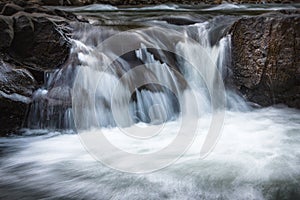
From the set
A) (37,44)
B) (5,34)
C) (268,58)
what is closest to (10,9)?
(5,34)

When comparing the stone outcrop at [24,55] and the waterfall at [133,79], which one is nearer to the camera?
the stone outcrop at [24,55]

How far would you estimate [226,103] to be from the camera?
16.9ft

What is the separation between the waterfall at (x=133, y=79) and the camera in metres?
4.22

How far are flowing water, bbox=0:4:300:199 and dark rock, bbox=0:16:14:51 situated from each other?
0.79 m

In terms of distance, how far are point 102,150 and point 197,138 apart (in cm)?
124

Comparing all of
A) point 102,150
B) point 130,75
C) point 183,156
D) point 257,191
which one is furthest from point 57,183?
point 130,75

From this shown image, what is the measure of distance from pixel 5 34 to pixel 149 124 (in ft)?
8.20

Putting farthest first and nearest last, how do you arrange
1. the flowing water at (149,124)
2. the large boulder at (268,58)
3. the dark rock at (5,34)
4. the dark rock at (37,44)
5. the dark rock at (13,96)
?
the large boulder at (268,58) → the dark rock at (37,44) → the dark rock at (5,34) → the dark rock at (13,96) → the flowing water at (149,124)

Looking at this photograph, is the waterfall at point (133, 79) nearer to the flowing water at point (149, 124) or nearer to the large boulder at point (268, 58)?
the flowing water at point (149, 124)

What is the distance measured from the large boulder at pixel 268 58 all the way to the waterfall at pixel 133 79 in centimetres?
26

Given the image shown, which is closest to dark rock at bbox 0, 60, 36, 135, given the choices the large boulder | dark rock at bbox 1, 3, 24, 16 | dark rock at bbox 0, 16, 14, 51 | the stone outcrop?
the stone outcrop

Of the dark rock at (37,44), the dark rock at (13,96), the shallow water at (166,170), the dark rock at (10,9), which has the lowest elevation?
the shallow water at (166,170)

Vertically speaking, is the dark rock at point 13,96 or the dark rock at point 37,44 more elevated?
the dark rock at point 37,44

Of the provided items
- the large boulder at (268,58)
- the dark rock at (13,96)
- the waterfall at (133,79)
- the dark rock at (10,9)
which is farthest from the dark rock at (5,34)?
the large boulder at (268,58)
